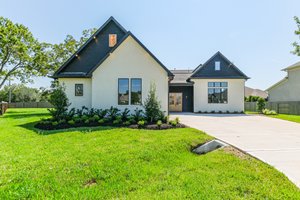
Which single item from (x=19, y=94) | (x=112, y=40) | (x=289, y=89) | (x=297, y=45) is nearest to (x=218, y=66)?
(x=297, y=45)

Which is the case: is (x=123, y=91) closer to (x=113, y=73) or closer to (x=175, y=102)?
(x=113, y=73)

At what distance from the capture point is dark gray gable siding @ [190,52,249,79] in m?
20.1

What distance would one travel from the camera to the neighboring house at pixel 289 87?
25.4 metres

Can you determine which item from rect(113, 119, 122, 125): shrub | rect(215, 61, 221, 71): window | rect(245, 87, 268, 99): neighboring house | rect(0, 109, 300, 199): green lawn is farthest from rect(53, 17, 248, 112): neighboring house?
rect(245, 87, 268, 99): neighboring house

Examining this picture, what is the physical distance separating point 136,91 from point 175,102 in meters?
8.48

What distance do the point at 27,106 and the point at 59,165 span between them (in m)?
38.6

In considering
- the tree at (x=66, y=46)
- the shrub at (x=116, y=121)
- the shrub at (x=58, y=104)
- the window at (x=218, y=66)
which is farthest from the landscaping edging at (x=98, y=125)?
the tree at (x=66, y=46)

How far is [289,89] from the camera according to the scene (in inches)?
1049

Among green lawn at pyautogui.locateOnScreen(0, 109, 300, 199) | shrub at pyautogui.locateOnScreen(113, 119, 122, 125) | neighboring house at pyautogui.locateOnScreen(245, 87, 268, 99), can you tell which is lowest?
green lawn at pyautogui.locateOnScreen(0, 109, 300, 199)

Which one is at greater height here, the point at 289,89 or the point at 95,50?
the point at 95,50

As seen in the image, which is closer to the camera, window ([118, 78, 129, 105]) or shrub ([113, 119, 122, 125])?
shrub ([113, 119, 122, 125])

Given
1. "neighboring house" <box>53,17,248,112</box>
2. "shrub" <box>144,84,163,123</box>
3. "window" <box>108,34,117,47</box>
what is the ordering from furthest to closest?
"window" <box>108,34,117,47</box>, "neighboring house" <box>53,17,248,112</box>, "shrub" <box>144,84,163,123</box>

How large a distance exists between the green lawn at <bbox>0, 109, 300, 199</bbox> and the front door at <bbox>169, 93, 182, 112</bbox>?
1483cm

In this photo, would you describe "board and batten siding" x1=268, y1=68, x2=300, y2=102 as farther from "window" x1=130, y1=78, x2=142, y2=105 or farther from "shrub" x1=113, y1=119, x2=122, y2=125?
"shrub" x1=113, y1=119, x2=122, y2=125
